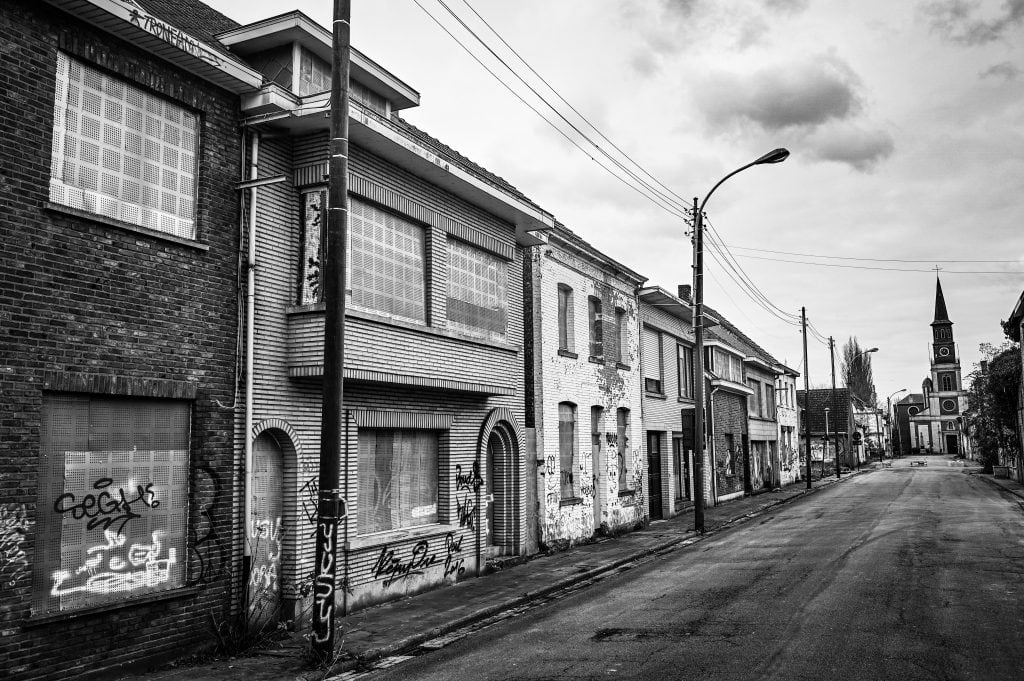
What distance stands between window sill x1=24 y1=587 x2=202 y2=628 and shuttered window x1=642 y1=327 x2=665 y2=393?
17.2m

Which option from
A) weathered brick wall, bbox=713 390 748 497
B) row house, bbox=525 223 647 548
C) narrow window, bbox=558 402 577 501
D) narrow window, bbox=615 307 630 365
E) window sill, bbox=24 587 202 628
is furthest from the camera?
weathered brick wall, bbox=713 390 748 497

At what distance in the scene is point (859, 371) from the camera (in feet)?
356

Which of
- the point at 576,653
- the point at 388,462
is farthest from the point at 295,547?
the point at 576,653

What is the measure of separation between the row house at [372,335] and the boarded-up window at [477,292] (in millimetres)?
37

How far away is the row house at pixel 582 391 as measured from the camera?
57.0 ft

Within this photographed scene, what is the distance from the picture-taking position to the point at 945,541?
17.4 m

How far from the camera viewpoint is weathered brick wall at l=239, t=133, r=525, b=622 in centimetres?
1044

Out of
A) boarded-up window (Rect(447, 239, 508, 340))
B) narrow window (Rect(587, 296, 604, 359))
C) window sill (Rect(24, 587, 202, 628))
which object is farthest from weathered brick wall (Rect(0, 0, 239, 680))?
narrow window (Rect(587, 296, 604, 359))

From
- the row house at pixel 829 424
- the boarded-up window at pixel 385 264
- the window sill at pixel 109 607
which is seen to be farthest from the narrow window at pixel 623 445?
the row house at pixel 829 424

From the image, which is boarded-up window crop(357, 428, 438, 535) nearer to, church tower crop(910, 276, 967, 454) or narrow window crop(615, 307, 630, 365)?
narrow window crop(615, 307, 630, 365)

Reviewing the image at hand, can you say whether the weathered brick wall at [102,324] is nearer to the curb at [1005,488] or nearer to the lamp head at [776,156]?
the lamp head at [776,156]

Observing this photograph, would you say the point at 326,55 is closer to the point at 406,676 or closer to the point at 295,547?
the point at 295,547

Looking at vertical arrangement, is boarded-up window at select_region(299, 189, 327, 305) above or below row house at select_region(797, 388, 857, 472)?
above

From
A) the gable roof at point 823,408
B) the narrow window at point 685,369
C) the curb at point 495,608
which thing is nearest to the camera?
the curb at point 495,608
